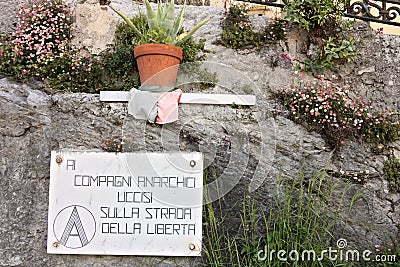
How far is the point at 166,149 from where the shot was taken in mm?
4625

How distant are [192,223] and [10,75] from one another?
6.49ft

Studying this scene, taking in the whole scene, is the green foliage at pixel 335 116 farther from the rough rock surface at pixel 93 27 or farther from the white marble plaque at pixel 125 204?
the rough rock surface at pixel 93 27

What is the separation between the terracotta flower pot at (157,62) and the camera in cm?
474

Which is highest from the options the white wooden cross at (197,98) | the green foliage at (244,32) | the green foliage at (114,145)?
the green foliage at (244,32)

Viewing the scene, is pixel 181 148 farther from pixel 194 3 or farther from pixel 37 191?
pixel 194 3

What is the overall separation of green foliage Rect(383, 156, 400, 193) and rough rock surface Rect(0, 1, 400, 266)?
0.05 meters

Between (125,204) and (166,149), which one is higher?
(166,149)

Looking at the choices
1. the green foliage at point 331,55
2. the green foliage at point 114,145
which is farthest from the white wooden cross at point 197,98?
the green foliage at point 331,55

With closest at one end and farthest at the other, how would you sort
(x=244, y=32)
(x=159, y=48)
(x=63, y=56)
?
(x=159, y=48) < (x=63, y=56) < (x=244, y=32)

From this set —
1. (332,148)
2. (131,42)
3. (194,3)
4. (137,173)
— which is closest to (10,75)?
(131,42)

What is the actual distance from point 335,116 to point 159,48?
4.94 feet

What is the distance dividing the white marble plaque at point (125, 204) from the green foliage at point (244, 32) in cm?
130

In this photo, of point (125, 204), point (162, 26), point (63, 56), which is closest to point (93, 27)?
point (63, 56)

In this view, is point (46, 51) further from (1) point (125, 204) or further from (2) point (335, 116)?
(2) point (335, 116)
